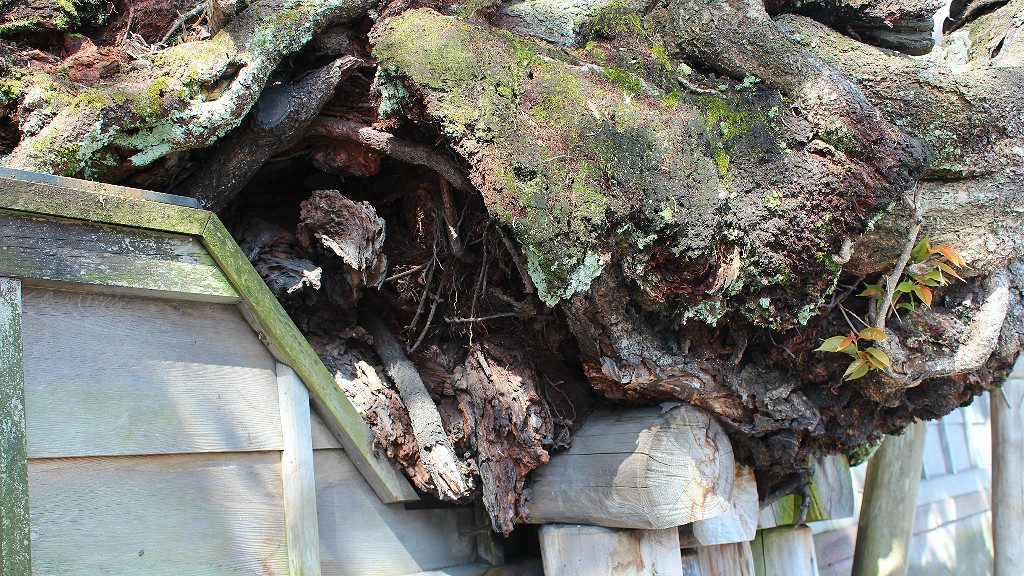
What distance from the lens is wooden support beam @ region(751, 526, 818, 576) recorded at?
2.86 meters

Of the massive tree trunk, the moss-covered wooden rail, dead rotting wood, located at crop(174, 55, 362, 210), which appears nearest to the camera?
the moss-covered wooden rail

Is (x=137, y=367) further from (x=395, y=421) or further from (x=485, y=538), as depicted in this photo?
(x=485, y=538)

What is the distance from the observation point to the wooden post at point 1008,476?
366 centimetres

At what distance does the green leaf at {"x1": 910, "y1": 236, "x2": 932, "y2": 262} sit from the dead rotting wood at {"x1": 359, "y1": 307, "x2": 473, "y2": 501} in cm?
137

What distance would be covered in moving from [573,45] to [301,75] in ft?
2.46

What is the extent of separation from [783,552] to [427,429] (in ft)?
5.45

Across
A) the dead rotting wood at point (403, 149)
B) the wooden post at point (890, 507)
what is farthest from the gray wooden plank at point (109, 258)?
the wooden post at point (890, 507)

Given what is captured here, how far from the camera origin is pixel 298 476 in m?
1.85

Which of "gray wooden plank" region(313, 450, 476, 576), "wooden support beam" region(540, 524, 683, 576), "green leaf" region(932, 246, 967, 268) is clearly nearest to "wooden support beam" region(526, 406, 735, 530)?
"wooden support beam" region(540, 524, 683, 576)

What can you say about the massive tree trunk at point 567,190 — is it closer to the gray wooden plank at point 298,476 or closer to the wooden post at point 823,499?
the gray wooden plank at point 298,476

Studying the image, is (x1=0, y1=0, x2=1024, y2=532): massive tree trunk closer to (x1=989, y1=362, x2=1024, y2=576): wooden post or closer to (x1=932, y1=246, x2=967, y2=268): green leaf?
(x1=932, y1=246, x2=967, y2=268): green leaf

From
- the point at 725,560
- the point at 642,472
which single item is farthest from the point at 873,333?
the point at 725,560

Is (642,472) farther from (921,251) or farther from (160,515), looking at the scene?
(160,515)

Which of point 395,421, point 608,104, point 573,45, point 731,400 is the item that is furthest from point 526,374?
point 573,45
